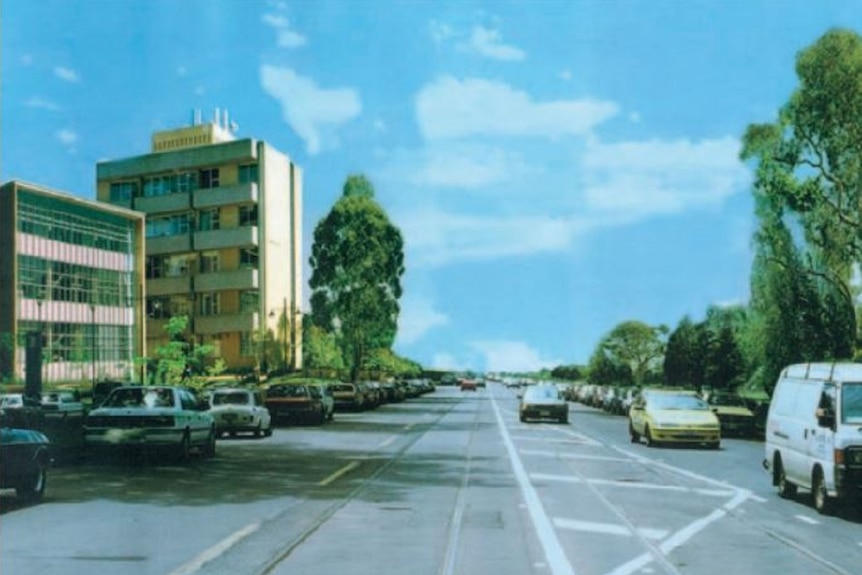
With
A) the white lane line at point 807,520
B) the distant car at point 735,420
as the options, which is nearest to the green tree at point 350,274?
the distant car at point 735,420

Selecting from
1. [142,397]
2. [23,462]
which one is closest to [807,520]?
[23,462]

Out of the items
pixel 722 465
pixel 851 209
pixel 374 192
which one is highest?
pixel 374 192

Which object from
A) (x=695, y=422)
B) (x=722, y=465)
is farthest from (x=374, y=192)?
(x=722, y=465)

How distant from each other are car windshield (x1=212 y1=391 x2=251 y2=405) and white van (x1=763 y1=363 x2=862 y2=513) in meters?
19.6

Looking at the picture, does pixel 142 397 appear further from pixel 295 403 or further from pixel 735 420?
pixel 735 420

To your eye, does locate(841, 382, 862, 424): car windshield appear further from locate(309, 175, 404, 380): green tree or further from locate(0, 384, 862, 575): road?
locate(309, 175, 404, 380): green tree

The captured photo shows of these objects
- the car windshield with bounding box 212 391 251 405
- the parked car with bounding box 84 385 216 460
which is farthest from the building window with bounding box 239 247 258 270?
the parked car with bounding box 84 385 216 460

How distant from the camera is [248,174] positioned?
8138cm

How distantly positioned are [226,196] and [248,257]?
464cm

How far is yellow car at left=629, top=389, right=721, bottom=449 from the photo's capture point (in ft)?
96.7

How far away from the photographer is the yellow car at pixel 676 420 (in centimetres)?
2948

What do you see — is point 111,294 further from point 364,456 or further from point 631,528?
point 631,528

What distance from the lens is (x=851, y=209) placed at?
3694 cm

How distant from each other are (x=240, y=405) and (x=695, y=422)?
13.2m
